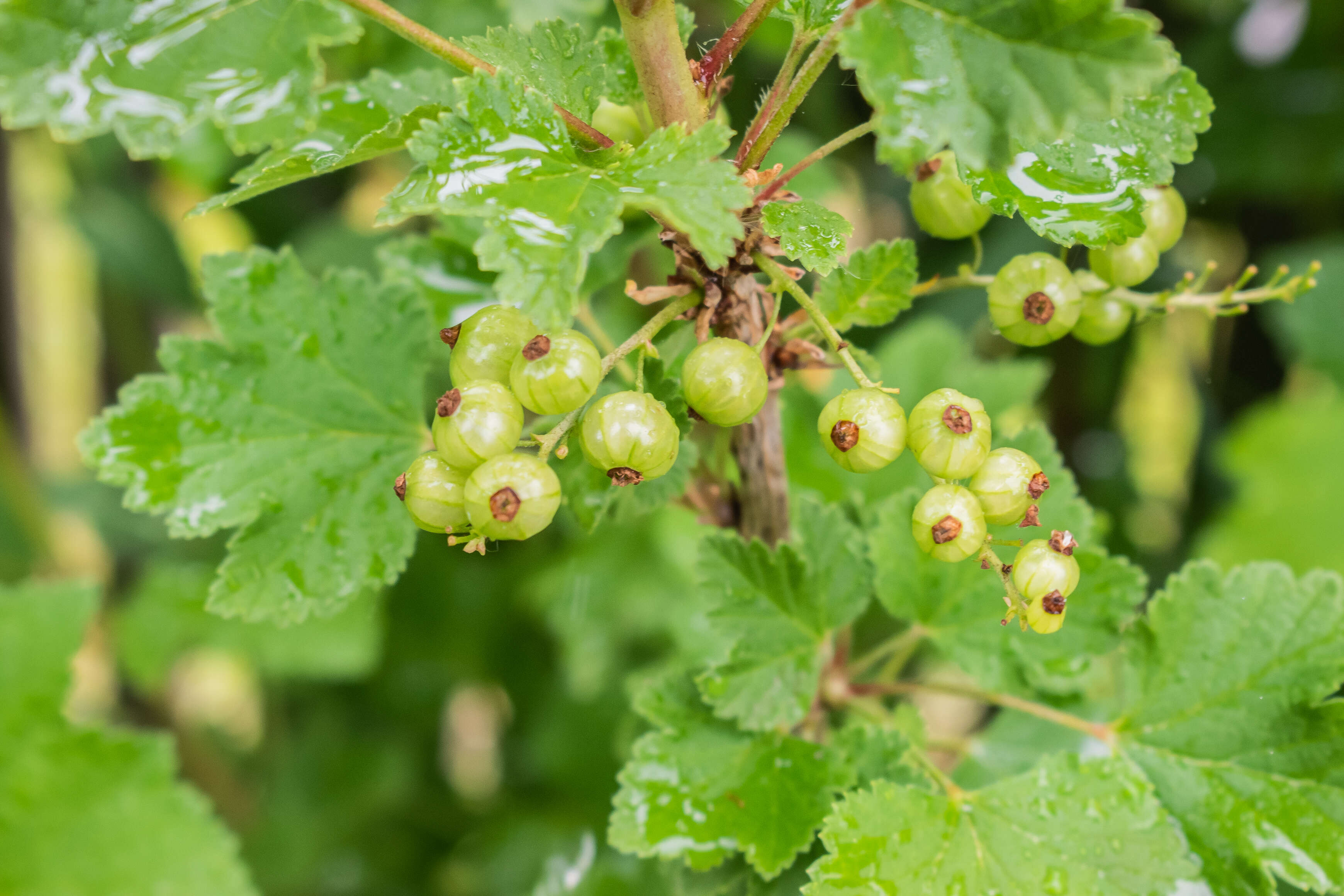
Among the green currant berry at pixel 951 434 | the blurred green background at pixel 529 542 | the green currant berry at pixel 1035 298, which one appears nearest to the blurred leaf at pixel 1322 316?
the blurred green background at pixel 529 542

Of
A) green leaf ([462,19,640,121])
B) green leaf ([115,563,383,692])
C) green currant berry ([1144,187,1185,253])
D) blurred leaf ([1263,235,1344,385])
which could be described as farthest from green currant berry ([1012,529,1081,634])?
blurred leaf ([1263,235,1344,385])

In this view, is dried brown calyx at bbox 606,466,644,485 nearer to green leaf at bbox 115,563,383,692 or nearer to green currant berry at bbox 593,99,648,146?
green currant berry at bbox 593,99,648,146

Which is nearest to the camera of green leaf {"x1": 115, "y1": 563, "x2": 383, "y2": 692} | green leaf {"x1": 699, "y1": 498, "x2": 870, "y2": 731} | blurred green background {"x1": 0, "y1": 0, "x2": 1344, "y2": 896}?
green leaf {"x1": 699, "y1": 498, "x2": 870, "y2": 731}

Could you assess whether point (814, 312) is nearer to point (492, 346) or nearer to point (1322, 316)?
point (492, 346)

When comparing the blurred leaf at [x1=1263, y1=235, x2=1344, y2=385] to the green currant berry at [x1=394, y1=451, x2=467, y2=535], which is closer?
the green currant berry at [x1=394, y1=451, x2=467, y2=535]

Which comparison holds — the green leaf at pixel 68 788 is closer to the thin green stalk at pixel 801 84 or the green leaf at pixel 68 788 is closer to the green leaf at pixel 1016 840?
the green leaf at pixel 1016 840

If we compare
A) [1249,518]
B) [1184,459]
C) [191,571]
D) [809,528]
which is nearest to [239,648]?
[191,571]

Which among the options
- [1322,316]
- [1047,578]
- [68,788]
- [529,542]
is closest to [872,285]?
[1047,578]
